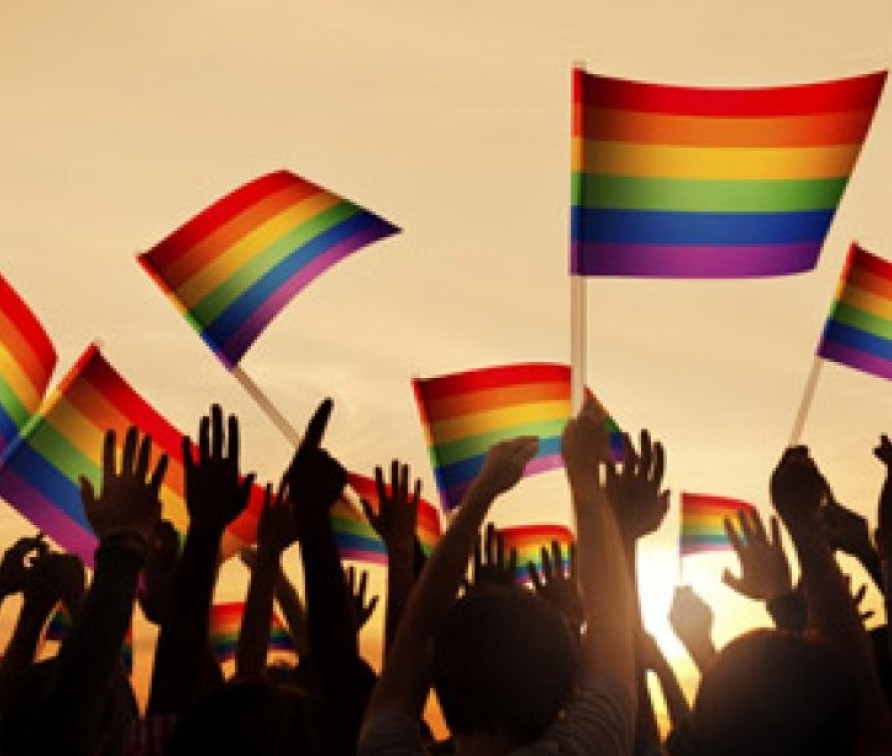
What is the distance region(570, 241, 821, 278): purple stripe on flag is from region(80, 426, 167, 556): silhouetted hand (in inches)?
182

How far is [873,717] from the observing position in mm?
2830

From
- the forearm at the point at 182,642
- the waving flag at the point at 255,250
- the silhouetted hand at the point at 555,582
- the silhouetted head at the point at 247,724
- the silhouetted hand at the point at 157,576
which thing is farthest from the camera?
the waving flag at the point at 255,250

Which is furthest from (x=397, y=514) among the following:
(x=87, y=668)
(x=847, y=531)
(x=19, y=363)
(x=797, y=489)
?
(x=19, y=363)

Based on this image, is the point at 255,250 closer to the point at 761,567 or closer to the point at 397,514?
the point at 761,567

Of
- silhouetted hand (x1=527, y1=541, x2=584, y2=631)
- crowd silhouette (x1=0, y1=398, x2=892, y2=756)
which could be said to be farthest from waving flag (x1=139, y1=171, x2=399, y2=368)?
crowd silhouette (x1=0, y1=398, x2=892, y2=756)

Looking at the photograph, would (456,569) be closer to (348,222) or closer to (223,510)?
(223,510)

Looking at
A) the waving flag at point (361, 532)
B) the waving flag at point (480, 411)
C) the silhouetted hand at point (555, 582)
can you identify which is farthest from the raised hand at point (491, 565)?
the waving flag at point (361, 532)

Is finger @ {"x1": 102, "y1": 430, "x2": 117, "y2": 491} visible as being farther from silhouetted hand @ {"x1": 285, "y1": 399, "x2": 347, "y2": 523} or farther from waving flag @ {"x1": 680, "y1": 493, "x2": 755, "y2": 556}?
waving flag @ {"x1": 680, "y1": 493, "x2": 755, "y2": 556}

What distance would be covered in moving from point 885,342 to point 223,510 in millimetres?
6572

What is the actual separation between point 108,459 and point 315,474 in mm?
537

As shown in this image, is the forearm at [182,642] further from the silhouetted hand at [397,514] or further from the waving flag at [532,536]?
the waving flag at [532,536]

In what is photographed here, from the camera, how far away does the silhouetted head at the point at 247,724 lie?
2.78 metres

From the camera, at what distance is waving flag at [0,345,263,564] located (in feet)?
30.0

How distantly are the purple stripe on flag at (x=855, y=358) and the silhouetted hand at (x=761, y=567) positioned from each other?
12.4 feet
